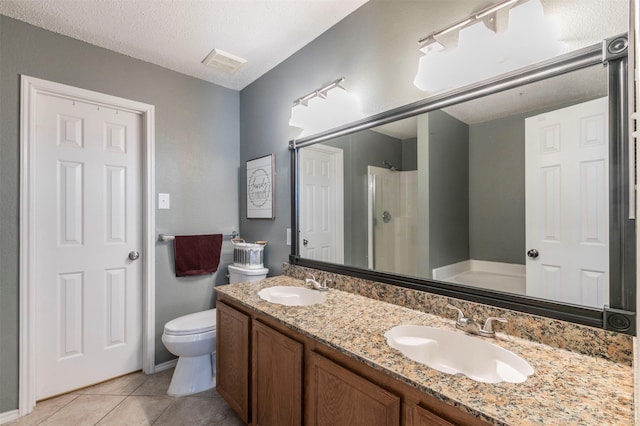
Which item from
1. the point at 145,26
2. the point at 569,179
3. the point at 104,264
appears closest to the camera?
the point at 569,179

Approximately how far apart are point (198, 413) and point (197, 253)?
1.13 m

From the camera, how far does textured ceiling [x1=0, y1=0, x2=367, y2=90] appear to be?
5.37 feet

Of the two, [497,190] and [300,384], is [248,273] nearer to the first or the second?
[300,384]

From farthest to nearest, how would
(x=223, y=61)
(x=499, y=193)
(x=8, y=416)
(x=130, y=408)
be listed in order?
(x=223, y=61) < (x=130, y=408) < (x=8, y=416) < (x=499, y=193)

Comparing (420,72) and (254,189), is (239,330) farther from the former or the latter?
(420,72)

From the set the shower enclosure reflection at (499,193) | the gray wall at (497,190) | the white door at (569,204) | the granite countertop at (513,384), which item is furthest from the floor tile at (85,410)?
the white door at (569,204)

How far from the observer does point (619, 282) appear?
2.86ft

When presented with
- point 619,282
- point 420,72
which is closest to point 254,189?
point 420,72

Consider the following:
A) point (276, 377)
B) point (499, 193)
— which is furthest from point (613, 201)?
point (276, 377)

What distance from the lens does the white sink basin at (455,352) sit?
92cm

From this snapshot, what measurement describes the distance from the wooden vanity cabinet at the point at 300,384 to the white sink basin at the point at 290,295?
8.7 inches

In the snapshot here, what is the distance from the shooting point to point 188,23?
5.86 feet

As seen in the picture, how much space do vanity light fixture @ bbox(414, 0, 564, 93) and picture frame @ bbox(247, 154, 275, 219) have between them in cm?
133

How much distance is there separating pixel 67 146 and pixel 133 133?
421 mm
